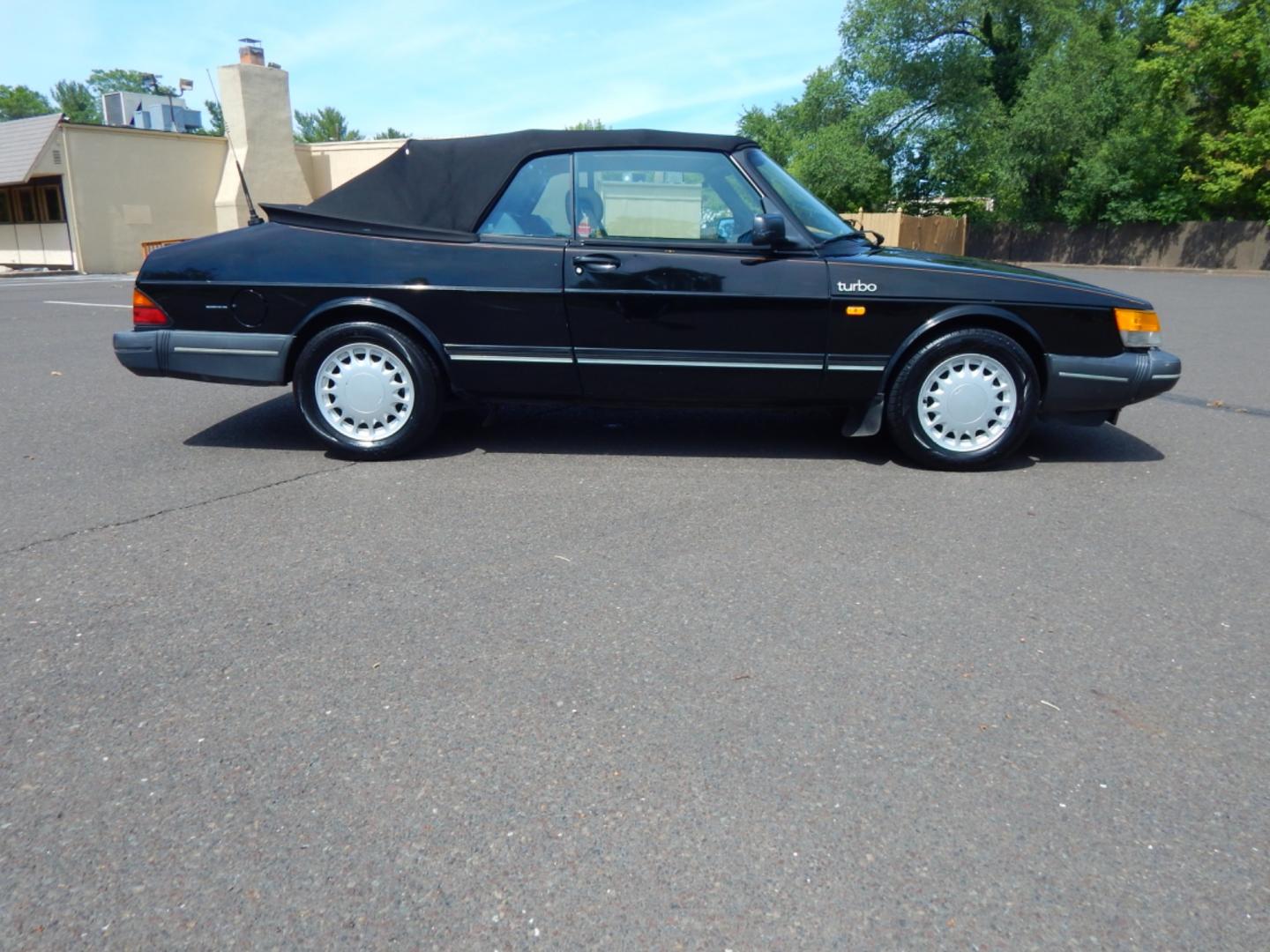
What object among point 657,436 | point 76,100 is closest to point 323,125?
point 76,100

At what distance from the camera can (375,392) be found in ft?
17.4

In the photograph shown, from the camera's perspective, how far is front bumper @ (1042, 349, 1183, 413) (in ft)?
17.1

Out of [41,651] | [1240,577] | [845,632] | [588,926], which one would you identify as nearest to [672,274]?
[845,632]

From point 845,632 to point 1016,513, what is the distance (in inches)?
67.3

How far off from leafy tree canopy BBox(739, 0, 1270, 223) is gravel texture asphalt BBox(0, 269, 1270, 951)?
107 ft

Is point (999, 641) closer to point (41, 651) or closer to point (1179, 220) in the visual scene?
point (41, 651)

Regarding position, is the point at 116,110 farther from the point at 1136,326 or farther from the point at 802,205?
the point at 1136,326

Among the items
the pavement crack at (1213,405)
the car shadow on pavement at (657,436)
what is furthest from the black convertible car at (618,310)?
the pavement crack at (1213,405)

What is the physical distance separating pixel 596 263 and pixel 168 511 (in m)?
2.35

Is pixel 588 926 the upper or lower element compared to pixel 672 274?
lower

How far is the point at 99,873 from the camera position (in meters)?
2.12

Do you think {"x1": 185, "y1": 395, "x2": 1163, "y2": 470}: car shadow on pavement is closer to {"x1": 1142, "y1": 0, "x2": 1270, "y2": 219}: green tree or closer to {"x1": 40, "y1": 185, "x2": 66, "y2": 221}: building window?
{"x1": 40, "y1": 185, "x2": 66, "y2": 221}: building window

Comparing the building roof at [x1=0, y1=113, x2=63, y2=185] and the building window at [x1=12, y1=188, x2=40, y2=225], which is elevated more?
the building roof at [x1=0, y1=113, x2=63, y2=185]

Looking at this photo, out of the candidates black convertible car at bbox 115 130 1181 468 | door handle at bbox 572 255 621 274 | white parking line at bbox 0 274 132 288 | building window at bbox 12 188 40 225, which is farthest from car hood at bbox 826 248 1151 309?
building window at bbox 12 188 40 225
